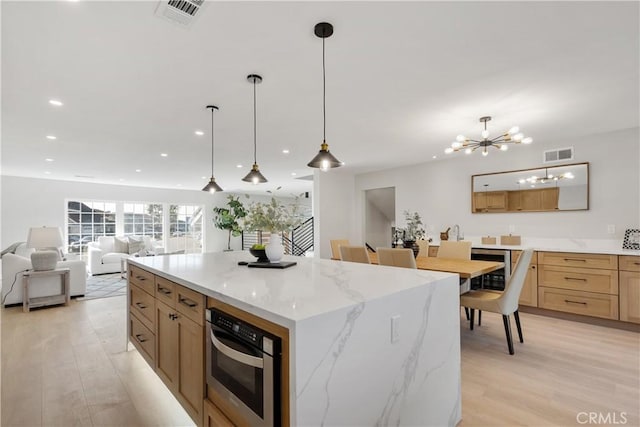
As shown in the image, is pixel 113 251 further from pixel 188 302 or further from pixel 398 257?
pixel 398 257

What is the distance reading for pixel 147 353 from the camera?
2.33 m

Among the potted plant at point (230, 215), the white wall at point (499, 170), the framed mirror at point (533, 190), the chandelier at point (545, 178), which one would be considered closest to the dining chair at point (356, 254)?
the white wall at point (499, 170)

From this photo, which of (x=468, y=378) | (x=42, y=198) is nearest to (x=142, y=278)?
(x=468, y=378)

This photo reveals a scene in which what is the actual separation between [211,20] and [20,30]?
118 centimetres

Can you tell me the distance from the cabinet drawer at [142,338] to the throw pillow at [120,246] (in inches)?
229

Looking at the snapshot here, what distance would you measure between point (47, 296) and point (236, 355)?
5000mm

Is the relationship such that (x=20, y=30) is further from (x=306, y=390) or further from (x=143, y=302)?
(x=306, y=390)

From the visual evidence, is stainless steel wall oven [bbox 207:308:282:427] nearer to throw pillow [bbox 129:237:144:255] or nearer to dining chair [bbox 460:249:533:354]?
dining chair [bbox 460:249:533:354]

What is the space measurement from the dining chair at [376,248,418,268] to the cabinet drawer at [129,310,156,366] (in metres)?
2.11

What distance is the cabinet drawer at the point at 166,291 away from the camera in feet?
6.25

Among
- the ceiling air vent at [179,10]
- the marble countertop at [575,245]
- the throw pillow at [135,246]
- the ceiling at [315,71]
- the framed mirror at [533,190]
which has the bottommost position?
the throw pillow at [135,246]

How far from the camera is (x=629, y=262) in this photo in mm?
3445

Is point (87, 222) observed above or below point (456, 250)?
above

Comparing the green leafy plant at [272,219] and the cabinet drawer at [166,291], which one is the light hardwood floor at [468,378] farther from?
the green leafy plant at [272,219]
